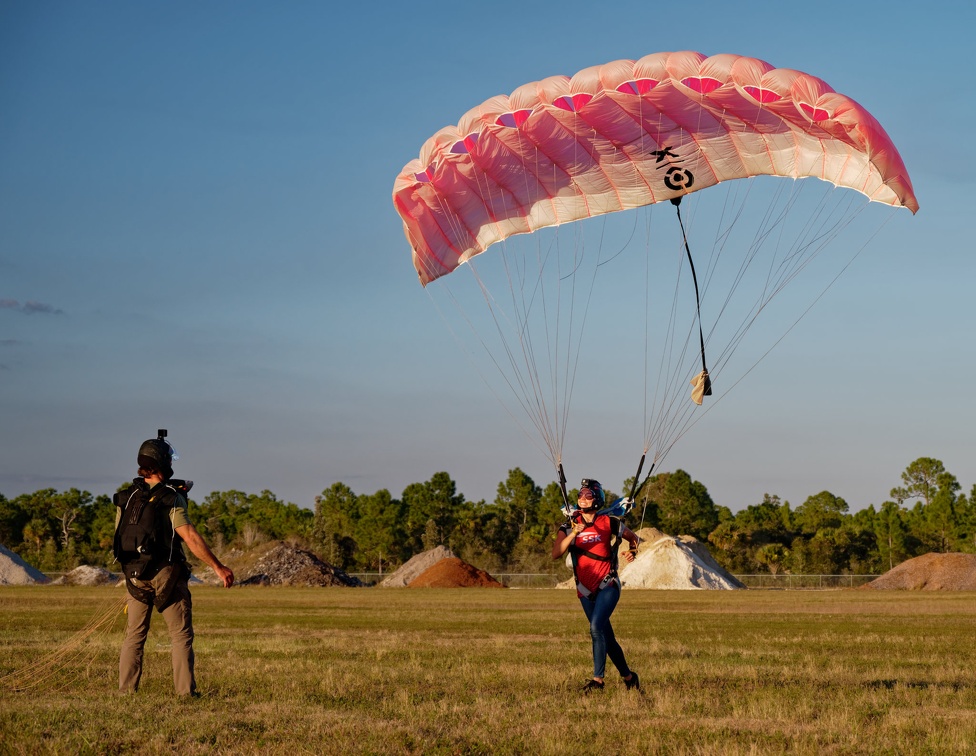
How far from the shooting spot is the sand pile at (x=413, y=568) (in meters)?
61.6

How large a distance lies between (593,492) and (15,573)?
56.9 m

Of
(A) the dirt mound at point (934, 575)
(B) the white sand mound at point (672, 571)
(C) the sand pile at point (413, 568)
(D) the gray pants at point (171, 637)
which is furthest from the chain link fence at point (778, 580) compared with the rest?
(D) the gray pants at point (171, 637)

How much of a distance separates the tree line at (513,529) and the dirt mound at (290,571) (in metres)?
21.8

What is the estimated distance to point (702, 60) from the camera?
12773mm

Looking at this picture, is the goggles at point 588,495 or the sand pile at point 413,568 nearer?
the goggles at point 588,495

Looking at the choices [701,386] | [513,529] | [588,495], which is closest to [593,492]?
[588,495]

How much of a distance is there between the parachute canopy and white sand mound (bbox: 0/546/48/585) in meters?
51.1

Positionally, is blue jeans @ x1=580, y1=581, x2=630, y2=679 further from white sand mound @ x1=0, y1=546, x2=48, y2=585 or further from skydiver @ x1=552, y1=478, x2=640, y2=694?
white sand mound @ x1=0, y1=546, x2=48, y2=585

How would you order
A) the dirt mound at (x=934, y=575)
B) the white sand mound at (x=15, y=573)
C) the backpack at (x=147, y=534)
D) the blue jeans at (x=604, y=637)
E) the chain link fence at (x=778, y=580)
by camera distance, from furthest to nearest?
the chain link fence at (x=778, y=580) → the white sand mound at (x=15, y=573) → the dirt mound at (x=934, y=575) → the blue jeans at (x=604, y=637) → the backpack at (x=147, y=534)

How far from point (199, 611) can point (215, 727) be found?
21735 millimetres

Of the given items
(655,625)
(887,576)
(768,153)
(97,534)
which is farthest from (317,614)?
(97,534)

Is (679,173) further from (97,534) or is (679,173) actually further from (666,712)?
(97,534)

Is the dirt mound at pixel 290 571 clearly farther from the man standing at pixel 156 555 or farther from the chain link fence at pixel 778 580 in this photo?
the man standing at pixel 156 555

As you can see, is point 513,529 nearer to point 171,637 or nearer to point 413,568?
point 413,568
